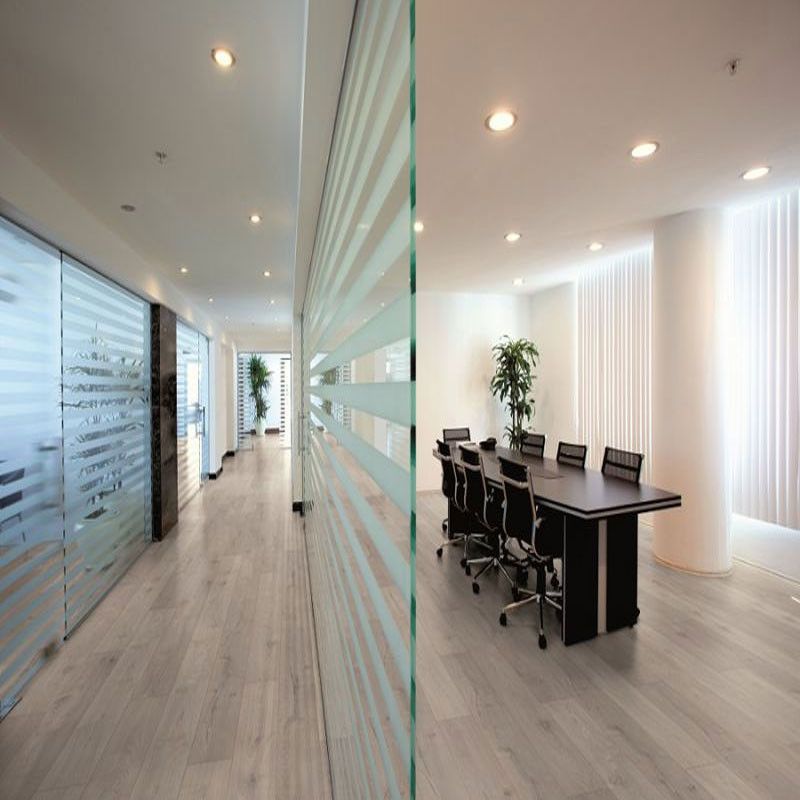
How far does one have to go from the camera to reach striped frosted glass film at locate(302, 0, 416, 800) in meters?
0.55

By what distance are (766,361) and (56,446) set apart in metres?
5.38

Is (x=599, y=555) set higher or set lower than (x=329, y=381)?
lower

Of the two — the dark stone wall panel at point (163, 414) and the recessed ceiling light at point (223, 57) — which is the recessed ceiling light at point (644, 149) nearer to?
the recessed ceiling light at point (223, 57)

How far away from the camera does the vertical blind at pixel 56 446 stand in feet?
7.38

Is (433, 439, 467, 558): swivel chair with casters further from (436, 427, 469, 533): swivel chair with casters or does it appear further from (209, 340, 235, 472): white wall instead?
(209, 340, 235, 472): white wall

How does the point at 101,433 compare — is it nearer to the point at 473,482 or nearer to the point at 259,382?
the point at 473,482

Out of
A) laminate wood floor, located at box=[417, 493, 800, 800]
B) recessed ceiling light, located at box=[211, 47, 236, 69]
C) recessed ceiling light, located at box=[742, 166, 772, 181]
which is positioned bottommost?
laminate wood floor, located at box=[417, 493, 800, 800]

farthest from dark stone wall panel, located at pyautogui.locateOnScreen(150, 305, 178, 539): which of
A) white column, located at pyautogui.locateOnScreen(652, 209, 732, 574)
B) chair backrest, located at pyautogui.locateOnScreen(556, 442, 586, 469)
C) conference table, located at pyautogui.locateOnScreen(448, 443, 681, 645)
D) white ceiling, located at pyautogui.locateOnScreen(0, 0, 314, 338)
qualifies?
white column, located at pyautogui.locateOnScreen(652, 209, 732, 574)

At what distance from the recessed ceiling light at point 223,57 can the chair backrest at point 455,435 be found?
446 centimetres

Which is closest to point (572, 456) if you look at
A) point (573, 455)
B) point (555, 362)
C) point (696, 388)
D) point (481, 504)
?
point (573, 455)

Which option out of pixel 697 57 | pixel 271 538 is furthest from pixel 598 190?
pixel 271 538

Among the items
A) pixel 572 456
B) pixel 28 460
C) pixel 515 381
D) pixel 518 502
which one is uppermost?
pixel 515 381

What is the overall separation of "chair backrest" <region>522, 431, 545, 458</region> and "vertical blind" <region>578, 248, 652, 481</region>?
1193mm

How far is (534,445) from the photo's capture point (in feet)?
16.2
